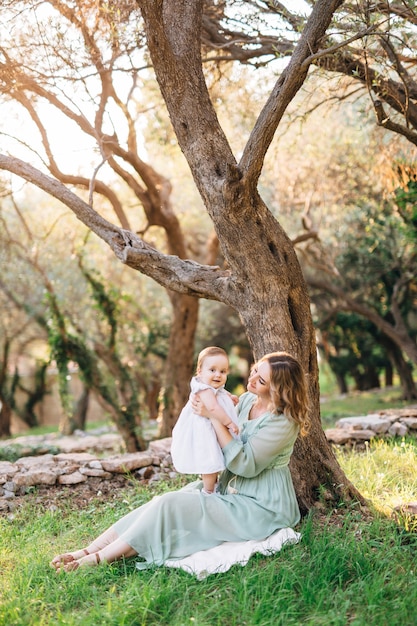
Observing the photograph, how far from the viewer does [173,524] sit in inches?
153

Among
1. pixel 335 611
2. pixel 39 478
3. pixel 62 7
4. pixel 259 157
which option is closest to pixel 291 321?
pixel 259 157

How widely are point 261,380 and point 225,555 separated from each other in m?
1.09

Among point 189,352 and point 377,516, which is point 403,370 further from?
point 377,516

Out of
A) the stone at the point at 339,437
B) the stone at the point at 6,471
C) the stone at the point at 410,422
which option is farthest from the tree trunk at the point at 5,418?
the stone at the point at 410,422

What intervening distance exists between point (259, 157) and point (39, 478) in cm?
372

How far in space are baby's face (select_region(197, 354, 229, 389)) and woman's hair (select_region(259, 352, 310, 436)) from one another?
0.33m

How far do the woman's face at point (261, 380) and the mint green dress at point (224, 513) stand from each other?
153 millimetres

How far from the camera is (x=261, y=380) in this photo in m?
4.05

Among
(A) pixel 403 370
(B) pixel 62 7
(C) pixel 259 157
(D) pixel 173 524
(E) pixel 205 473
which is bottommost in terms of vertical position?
(D) pixel 173 524

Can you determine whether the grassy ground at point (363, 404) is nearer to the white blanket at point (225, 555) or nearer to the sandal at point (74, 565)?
the white blanket at point (225, 555)

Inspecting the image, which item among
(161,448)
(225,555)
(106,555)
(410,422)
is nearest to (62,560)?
(106,555)

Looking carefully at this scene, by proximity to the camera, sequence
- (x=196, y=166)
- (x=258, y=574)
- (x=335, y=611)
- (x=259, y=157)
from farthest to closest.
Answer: (x=196, y=166), (x=259, y=157), (x=258, y=574), (x=335, y=611)

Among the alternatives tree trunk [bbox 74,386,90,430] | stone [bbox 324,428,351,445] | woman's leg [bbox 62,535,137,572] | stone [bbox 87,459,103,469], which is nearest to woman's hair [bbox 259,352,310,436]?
woman's leg [bbox 62,535,137,572]

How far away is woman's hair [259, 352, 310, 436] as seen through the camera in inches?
154
